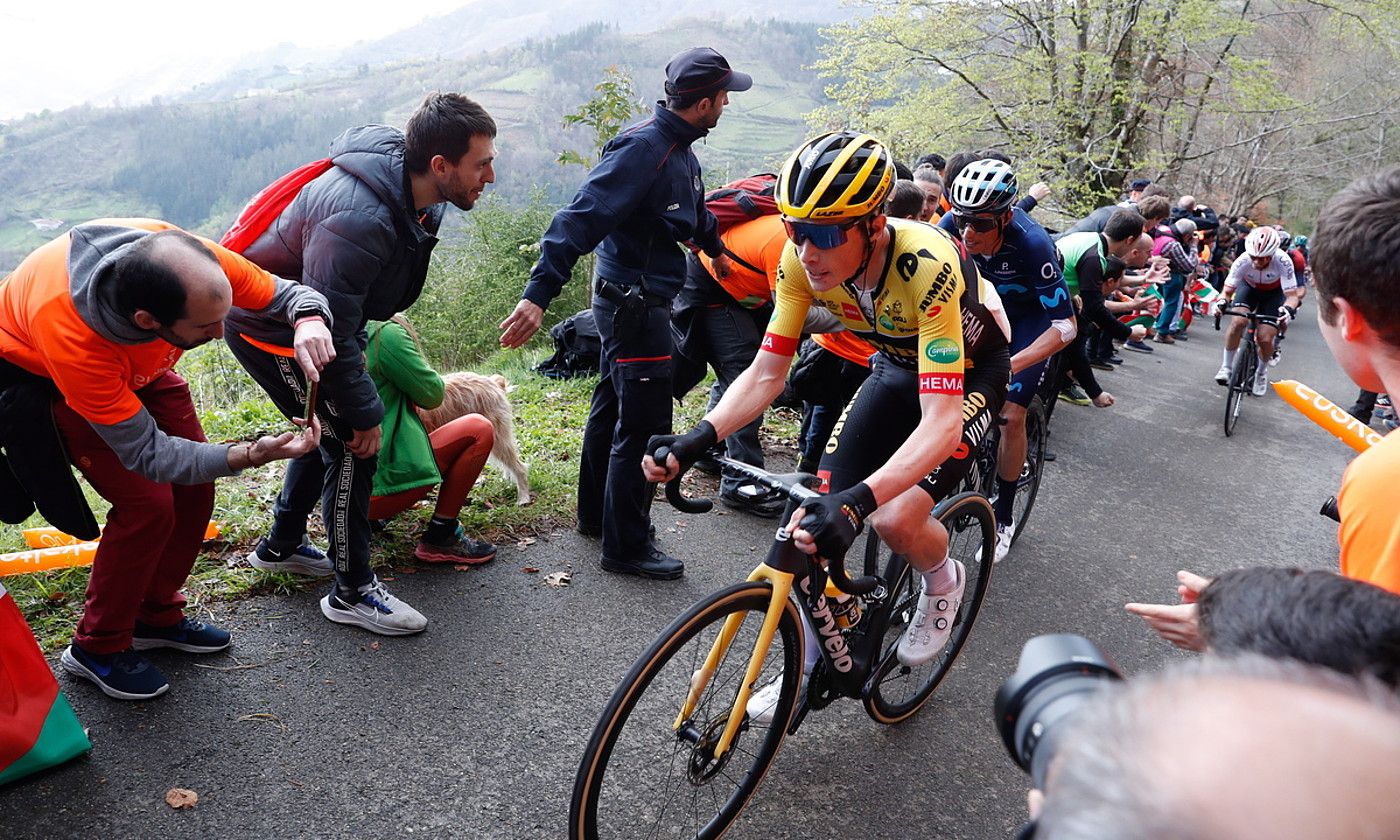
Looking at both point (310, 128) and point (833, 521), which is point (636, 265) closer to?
point (833, 521)

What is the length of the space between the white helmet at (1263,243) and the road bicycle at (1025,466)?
5747 mm

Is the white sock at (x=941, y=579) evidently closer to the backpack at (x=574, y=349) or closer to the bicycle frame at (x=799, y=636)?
the bicycle frame at (x=799, y=636)

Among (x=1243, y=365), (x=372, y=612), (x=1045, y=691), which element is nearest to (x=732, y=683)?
(x=1045, y=691)

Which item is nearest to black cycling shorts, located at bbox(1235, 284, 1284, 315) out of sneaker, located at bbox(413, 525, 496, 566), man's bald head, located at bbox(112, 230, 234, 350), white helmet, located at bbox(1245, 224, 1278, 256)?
white helmet, located at bbox(1245, 224, 1278, 256)

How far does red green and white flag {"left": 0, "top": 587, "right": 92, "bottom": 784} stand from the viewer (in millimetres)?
2496

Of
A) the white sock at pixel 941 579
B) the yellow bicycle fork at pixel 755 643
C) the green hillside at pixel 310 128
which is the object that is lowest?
the green hillside at pixel 310 128

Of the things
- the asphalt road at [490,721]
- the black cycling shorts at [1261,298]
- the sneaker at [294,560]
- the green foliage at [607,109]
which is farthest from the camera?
the black cycling shorts at [1261,298]

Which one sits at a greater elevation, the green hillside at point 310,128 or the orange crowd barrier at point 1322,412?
the orange crowd barrier at point 1322,412

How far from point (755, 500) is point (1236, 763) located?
15.5 ft

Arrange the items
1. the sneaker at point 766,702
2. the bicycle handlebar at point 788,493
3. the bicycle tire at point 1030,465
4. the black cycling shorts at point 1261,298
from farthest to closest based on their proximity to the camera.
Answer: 1. the black cycling shorts at point 1261,298
2. the bicycle tire at point 1030,465
3. the sneaker at point 766,702
4. the bicycle handlebar at point 788,493

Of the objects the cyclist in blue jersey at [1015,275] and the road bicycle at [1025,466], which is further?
the road bicycle at [1025,466]

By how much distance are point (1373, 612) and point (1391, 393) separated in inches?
32.6

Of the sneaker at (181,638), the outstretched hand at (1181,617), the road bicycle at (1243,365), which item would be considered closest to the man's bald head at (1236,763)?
the outstretched hand at (1181,617)

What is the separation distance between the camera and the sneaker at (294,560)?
3850mm
